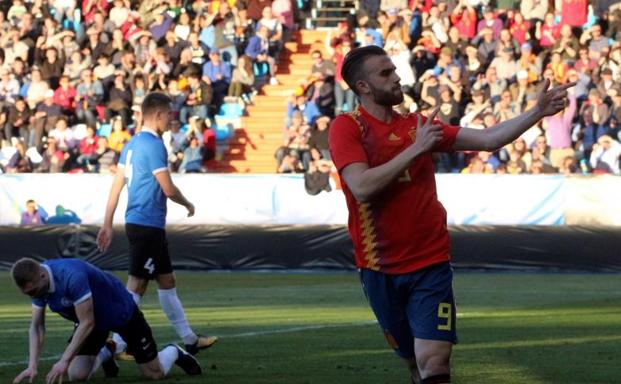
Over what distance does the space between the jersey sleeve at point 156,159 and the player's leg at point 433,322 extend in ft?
15.9

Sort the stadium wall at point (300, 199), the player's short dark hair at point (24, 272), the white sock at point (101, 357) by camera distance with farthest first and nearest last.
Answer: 1. the stadium wall at point (300, 199)
2. the white sock at point (101, 357)
3. the player's short dark hair at point (24, 272)

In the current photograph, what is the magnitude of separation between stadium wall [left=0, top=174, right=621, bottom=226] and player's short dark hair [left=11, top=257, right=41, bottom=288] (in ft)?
54.9

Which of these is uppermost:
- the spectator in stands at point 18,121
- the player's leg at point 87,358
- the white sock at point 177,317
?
the player's leg at point 87,358

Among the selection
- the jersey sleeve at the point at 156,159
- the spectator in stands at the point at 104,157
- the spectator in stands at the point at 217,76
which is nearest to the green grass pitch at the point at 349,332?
the jersey sleeve at the point at 156,159

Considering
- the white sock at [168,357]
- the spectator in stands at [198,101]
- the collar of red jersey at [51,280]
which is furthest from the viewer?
the spectator in stands at [198,101]

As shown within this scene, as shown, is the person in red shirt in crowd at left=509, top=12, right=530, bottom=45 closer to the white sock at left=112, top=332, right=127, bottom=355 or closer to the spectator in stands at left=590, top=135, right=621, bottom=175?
the spectator in stands at left=590, top=135, right=621, bottom=175

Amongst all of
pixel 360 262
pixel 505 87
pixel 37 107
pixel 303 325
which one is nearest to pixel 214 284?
pixel 303 325

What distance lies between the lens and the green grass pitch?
10.9 m

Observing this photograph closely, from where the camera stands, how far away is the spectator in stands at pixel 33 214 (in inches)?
1058

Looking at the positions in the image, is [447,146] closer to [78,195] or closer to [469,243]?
[469,243]

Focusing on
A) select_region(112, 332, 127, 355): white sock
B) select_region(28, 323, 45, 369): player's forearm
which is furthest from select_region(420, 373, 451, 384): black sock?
select_region(112, 332, 127, 355): white sock

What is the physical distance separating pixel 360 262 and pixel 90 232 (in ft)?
61.4

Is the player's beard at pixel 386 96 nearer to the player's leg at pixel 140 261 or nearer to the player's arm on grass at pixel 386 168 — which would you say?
the player's arm on grass at pixel 386 168

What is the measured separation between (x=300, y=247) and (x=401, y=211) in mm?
18077
